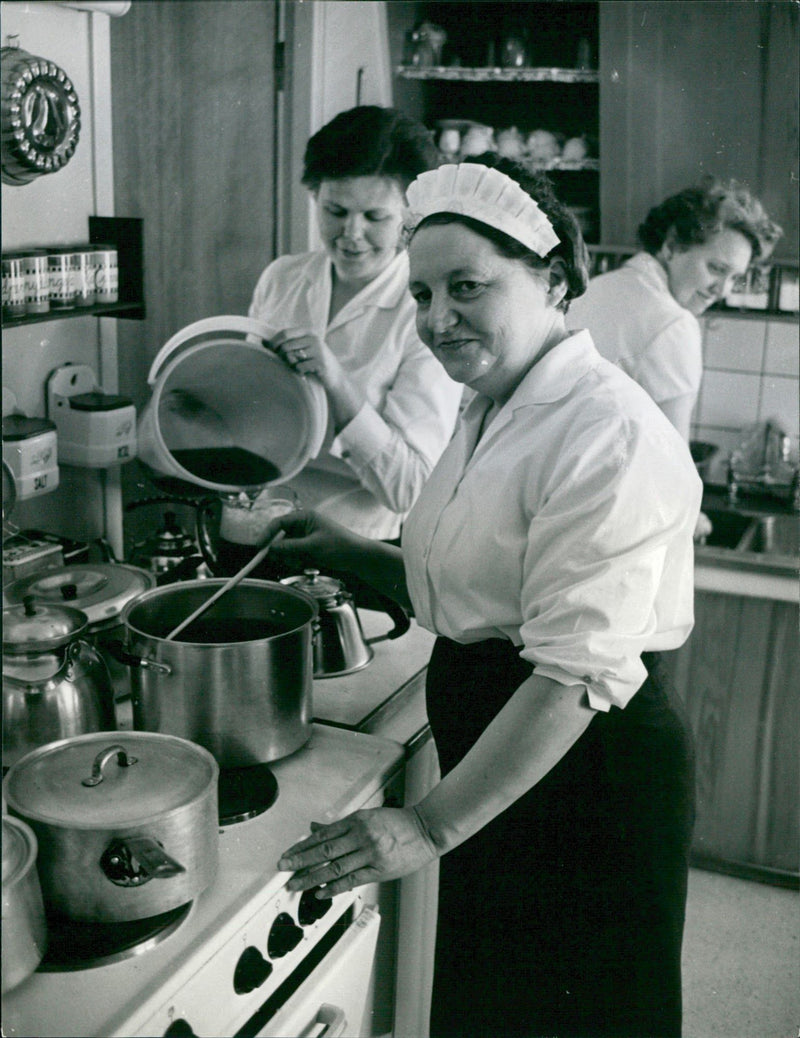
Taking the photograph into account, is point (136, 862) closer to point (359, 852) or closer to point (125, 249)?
point (359, 852)

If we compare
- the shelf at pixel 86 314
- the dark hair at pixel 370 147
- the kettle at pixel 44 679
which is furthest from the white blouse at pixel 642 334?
the shelf at pixel 86 314

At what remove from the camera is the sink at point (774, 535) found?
2635 millimetres

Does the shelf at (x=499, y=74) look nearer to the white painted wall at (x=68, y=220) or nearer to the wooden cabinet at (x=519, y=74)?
the wooden cabinet at (x=519, y=74)

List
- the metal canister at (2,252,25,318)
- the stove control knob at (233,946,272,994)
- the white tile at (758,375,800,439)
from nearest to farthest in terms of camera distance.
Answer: the stove control knob at (233,946,272,994), the metal canister at (2,252,25,318), the white tile at (758,375,800,439)

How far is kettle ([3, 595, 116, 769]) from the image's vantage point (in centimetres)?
109

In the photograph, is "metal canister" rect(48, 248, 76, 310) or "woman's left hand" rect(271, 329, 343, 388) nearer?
"woman's left hand" rect(271, 329, 343, 388)

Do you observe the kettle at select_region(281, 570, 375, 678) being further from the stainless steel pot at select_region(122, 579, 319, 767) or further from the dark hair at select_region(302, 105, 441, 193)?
the dark hair at select_region(302, 105, 441, 193)

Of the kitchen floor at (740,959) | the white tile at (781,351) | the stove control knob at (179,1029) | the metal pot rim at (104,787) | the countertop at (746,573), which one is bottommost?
the kitchen floor at (740,959)

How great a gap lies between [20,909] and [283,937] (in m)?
0.36

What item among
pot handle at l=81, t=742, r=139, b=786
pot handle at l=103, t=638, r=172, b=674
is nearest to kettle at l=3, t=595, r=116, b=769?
pot handle at l=103, t=638, r=172, b=674

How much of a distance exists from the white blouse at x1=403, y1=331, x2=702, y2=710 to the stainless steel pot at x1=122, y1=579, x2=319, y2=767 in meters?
0.19

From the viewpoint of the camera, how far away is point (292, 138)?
268cm

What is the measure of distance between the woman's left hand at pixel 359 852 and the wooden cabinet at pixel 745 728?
1441mm

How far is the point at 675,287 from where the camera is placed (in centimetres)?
197
